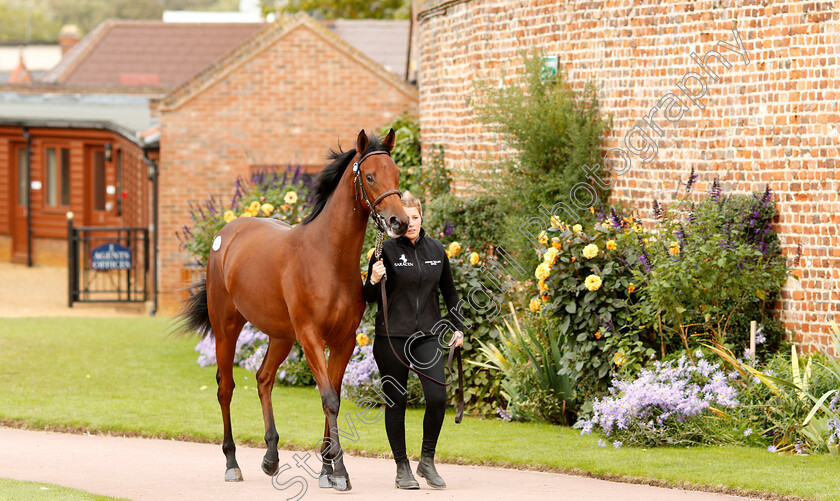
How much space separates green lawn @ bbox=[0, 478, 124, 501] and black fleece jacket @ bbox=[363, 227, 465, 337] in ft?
6.87

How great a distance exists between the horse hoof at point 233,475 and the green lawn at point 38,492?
91cm

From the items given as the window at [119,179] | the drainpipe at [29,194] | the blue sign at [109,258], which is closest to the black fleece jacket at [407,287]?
the blue sign at [109,258]

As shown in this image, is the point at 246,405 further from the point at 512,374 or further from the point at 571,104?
the point at 571,104

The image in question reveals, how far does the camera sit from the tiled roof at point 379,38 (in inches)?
1328

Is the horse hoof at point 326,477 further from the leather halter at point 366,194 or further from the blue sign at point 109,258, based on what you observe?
the blue sign at point 109,258

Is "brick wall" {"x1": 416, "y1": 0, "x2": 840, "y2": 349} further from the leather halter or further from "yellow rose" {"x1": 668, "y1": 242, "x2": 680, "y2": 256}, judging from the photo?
the leather halter

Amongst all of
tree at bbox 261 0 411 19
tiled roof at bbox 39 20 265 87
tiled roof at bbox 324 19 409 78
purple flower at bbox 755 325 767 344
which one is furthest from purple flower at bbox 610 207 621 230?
tree at bbox 261 0 411 19

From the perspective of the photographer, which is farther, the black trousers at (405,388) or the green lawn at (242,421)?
the green lawn at (242,421)

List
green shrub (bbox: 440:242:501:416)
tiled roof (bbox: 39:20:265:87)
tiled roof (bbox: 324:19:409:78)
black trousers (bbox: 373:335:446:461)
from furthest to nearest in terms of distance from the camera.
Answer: tiled roof (bbox: 39:20:265:87) → tiled roof (bbox: 324:19:409:78) → green shrub (bbox: 440:242:501:416) → black trousers (bbox: 373:335:446:461)

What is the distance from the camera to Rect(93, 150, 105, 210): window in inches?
1123

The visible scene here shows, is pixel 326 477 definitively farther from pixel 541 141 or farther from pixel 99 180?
pixel 99 180

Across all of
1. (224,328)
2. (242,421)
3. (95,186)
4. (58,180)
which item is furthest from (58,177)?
(224,328)

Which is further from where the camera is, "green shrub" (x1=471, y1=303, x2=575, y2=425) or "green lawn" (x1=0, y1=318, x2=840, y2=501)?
"green shrub" (x1=471, y1=303, x2=575, y2=425)

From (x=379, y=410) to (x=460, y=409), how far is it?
138 inches
